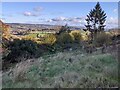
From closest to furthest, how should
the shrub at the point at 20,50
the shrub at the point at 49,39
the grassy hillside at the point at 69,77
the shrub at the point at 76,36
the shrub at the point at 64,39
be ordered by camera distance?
the grassy hillside at the point at 69,77 < the shrub at the point at 20,50 < the shrub at the point at 49,39 < the shrub at the point at 64,39 < the shrub at the point at 76,36

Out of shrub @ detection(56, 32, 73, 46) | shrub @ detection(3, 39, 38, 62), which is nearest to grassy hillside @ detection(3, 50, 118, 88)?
shrub @ detection(3, 39, 38, 62)

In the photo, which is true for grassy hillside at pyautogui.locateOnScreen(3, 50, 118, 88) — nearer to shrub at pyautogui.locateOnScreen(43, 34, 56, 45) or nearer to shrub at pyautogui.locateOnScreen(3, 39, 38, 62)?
shrub at pyautogui.locateOnScreen(3, 39, 38, 62)

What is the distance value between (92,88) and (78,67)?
79.7 inches

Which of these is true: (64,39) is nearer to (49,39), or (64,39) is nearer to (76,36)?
(76,36)

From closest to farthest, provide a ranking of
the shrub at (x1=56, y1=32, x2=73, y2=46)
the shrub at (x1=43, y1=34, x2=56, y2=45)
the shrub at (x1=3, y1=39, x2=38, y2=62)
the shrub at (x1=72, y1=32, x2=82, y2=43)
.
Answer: the shrub at (x1=3, y1=39, x2=38, y2=62) < the shrub at (x1=43, y1=34, x2=56, y2=45) < the shrub at (x1=56, y1=32, x2=73, y2=46) < the shrub at (x1=72, y1=32, x2=82, y2=43)

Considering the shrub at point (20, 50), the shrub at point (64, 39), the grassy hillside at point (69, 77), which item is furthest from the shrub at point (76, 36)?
the grassy hillside at point (69, 77)

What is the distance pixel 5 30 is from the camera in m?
20.0

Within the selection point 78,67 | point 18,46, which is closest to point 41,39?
point 18,46

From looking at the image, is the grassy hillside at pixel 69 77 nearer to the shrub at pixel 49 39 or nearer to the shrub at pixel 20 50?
the shrub at pixel 20 50

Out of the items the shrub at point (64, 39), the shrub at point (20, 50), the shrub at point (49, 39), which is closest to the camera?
the shrub at point (20, 50)

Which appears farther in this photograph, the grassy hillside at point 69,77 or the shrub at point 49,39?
the shrub at point 49,39

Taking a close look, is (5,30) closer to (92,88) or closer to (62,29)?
(62,29)

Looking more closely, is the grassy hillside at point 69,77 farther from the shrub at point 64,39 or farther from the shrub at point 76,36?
the shrub at point 76,36

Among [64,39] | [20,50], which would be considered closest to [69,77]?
[20,50]
